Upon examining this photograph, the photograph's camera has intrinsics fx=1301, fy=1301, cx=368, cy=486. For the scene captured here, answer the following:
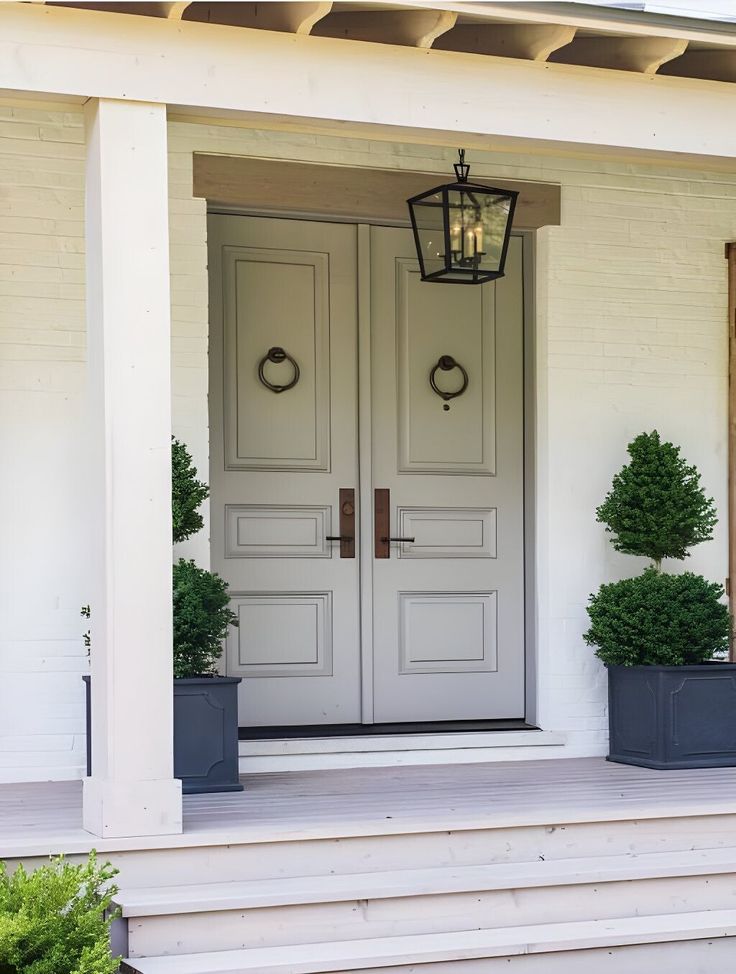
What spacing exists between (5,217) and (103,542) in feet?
5.84

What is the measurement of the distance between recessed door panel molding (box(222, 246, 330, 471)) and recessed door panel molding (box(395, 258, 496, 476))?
36 centimetres

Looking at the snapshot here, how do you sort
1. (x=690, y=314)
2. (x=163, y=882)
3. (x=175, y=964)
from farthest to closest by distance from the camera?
(x=690, y=314), (x=163, y=882), (x=175, y=964)

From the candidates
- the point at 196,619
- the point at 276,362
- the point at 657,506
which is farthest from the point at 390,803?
the point at 276,362

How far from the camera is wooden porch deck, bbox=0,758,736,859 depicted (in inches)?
151

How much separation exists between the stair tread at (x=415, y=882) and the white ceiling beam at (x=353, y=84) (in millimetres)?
2276

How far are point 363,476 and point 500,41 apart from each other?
203 centimetres

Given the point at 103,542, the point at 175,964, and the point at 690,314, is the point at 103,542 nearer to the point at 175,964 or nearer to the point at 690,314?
the point at 175,964

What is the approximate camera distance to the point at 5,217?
16.3 ft

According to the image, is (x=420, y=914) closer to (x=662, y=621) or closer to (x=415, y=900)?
(x=415, y=900)

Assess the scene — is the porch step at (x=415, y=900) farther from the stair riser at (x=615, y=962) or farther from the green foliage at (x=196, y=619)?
the green foliage at (x=196, y=619)

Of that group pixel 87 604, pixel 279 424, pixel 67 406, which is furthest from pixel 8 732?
pixel 279 424

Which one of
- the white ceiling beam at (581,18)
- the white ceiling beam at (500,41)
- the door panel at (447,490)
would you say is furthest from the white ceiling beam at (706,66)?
the door panel at (447,490)

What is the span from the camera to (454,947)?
359 cm

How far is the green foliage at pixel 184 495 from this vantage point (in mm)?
4738
